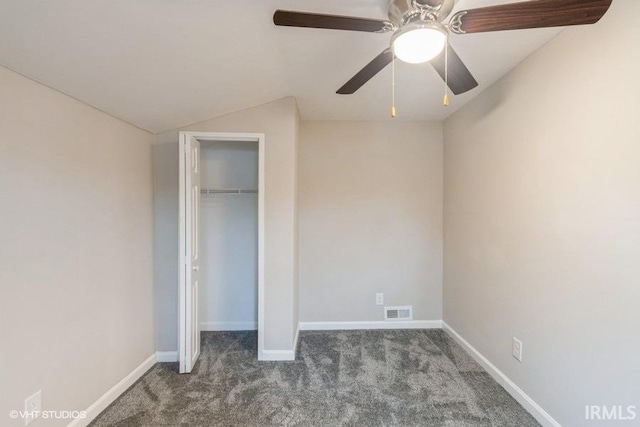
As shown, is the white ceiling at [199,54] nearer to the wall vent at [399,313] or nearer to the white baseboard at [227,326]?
the white baseboard at [227,326]

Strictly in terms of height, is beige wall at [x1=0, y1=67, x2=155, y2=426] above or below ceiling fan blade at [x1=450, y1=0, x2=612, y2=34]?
below

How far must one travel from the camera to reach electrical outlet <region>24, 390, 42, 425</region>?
1564mm

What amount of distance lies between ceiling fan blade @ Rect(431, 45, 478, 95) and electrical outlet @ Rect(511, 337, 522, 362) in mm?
1804

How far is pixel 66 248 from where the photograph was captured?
183cm

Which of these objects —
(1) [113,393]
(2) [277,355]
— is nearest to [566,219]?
(2) [277,355]

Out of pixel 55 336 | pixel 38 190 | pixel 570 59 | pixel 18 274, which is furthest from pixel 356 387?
pixel 570 59

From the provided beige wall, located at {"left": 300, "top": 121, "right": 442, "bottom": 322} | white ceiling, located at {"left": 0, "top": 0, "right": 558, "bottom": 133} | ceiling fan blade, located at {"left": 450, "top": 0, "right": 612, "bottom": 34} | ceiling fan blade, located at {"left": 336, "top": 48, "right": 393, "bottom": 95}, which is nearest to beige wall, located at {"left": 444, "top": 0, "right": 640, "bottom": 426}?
white ceiling, located at {"left": 0, "top": 0, "right": 558, "bottom": 133}

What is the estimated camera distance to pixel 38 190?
1.64 metres

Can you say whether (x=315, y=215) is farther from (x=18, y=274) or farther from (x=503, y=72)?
(x=18, y=274)

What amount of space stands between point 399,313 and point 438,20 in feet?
9.93

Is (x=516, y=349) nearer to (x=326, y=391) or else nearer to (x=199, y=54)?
(x=326, y=391)

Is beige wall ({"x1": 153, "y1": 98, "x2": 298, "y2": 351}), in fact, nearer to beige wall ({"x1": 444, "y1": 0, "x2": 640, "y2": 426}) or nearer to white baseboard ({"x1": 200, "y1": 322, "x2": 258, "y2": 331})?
white baseboard ({"x1": 200, "y1": 322, "x2": 258, "y2": 331})

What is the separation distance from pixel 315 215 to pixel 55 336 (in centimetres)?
240

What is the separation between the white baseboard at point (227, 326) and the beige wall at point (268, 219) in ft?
2.34
